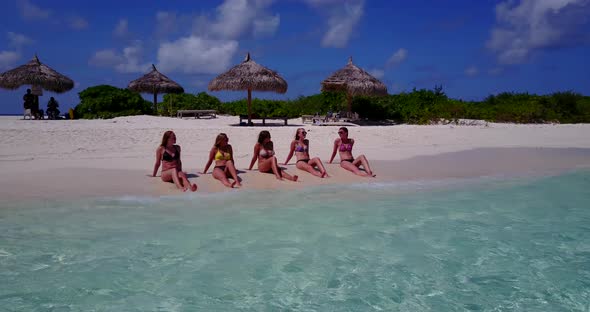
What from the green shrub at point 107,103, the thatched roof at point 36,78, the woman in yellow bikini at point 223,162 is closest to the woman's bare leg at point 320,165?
the woman in yellow bikini at point 223,162

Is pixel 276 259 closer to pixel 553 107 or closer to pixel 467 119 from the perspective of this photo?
pixel 467 119

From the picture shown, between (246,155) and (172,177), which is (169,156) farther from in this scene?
(246,155)

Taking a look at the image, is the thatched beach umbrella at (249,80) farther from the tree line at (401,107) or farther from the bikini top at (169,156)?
the bikini top at (169,156)

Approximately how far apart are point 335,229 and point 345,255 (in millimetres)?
919

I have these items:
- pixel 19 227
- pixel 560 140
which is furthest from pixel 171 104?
pixel 19 227

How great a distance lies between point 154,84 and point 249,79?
273 inches

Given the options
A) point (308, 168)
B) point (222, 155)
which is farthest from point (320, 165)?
point (222, 155)

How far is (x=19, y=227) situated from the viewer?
557 cm

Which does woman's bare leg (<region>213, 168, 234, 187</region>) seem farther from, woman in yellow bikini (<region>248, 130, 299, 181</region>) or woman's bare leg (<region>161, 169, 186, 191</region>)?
woman in yellow bikini (<region>248, 130, 299, 181</region>)

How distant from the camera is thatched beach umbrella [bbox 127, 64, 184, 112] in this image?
23.2 m

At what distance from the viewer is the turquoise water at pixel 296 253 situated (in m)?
3.90

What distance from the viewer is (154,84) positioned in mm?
23156

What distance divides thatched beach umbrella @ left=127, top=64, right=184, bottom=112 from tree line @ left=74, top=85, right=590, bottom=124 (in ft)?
1.35

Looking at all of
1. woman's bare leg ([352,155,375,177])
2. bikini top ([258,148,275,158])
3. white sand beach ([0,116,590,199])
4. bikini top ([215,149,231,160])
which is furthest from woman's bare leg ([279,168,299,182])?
woman's bare leg ([352,155,375,177])
